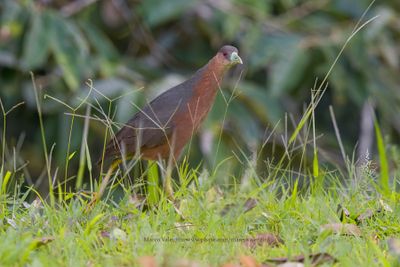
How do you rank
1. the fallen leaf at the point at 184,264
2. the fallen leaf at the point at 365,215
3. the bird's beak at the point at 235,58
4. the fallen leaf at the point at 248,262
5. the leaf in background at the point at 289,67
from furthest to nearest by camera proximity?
the leaf in background at the point at 289,67
the bird's beak at the point at 235,58
the fallen leaf at the point at 365,215
the fallen leaf at the point at 248,262
the fallen leaf at the point at 184,264

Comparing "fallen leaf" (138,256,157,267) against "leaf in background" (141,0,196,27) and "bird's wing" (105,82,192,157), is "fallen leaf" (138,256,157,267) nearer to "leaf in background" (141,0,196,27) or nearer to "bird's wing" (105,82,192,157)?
"bird's wing" (105,82,192,157)

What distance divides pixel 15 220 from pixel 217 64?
157 cm

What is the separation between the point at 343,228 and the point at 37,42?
10.5ft

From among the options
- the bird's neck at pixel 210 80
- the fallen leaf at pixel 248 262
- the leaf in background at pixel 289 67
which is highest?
the bird's neck at pixel 210 80

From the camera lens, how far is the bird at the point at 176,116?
206 inches

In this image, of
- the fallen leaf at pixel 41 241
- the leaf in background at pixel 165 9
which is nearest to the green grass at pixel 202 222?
the fallen leaf at pixel 41 241

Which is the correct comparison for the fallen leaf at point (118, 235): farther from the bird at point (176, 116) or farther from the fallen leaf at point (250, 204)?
the bird at point (176, 116)

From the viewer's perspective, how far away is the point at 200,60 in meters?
8.62

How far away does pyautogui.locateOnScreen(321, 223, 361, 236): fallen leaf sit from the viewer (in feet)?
13.3

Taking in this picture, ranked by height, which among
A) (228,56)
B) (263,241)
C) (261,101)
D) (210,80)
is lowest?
(261,101)

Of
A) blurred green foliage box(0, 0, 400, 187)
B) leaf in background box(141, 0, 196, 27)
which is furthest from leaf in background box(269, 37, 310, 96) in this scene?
leaf in background box(141, 0, 196, 27)

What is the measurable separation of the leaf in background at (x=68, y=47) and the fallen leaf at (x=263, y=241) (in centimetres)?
289

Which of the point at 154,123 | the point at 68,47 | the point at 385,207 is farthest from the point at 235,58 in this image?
the point at 68,47

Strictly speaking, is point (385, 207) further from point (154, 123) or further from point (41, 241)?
point (41, 241)
